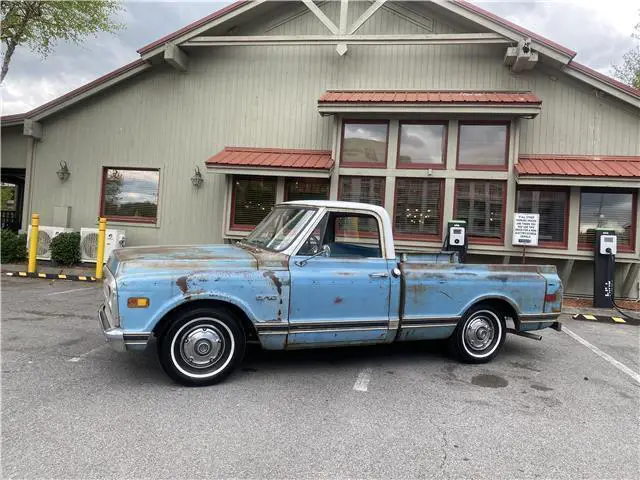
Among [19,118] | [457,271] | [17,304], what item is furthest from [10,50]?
[457,271]

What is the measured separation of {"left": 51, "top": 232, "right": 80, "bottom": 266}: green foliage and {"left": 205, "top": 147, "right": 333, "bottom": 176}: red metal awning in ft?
14.0

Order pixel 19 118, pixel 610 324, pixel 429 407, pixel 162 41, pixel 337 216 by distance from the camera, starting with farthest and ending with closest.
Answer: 1. pixel 19 118
2. pixel 162 41
3. pixel 610 324
4. pixel 337 216
5. pixel 429 407

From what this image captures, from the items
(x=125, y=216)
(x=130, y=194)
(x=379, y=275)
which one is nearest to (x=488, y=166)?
(x=379, y=275)

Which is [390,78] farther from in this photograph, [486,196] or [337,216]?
[337,216]

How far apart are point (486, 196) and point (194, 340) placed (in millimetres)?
7758

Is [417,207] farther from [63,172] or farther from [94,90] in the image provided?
[63,172]

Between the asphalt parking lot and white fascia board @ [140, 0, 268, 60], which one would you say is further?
white fascia board @ [140, 0, 268, 60]

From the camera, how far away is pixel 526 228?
29.2 feet

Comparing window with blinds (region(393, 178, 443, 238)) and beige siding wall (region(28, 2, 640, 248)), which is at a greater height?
beige siding wall (region(28, 2, 640, 248))

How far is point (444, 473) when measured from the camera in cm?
267

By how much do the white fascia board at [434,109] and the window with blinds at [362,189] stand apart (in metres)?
1.56

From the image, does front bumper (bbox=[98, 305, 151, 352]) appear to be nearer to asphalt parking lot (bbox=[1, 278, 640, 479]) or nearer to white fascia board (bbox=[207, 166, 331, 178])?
asphalt parking lot (bbox=[1, 278, 640, 479])

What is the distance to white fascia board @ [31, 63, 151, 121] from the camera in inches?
432

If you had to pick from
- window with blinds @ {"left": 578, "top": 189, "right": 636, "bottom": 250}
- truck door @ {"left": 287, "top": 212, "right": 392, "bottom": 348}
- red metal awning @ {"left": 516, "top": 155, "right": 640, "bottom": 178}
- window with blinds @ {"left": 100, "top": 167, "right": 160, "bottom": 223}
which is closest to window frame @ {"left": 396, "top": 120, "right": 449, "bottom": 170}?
red metal awning @ {"left": 516, "top": 155, "right": 640, "bottom": 178}
